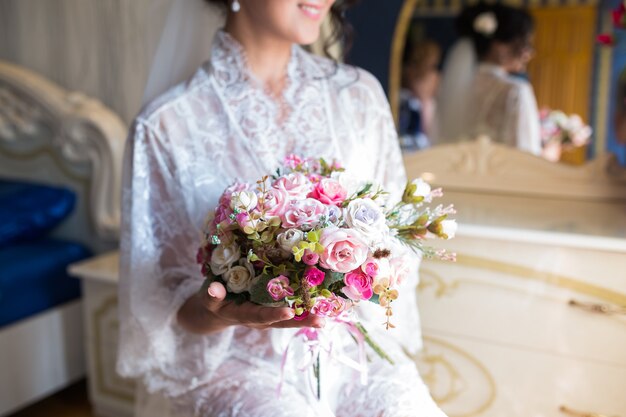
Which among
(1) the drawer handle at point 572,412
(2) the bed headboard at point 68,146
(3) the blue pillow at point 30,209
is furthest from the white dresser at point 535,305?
(3) the blue pillow at point 30,209

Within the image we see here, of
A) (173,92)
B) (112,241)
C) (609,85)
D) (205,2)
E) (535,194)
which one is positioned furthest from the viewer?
(112,241)

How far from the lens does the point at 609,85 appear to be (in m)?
1.86

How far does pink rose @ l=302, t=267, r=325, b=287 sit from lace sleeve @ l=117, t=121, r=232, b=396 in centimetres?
42

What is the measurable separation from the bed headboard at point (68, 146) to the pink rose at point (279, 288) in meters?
1.51

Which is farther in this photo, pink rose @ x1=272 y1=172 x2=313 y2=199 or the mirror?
the mirror

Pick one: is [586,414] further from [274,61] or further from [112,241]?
[112,241]

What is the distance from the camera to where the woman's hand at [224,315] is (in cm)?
103

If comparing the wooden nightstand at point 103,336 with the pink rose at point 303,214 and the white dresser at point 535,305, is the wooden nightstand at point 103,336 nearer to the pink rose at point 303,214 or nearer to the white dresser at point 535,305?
the white dresser at point 535,305

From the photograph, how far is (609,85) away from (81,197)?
1770mm

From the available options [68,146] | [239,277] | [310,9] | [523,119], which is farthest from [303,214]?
[68,146]

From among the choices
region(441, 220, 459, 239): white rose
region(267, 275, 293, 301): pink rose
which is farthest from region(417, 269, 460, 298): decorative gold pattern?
region(267, 275, 293, 301): pink rose

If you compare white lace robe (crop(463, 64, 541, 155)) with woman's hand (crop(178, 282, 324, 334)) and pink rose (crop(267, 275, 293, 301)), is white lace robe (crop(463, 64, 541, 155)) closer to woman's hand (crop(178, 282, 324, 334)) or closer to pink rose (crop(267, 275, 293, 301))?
woman's hand (crop(178, 282, 324, 334))

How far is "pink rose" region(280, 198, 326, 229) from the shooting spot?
101cm

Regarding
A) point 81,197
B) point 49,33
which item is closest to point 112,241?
point 81,197
